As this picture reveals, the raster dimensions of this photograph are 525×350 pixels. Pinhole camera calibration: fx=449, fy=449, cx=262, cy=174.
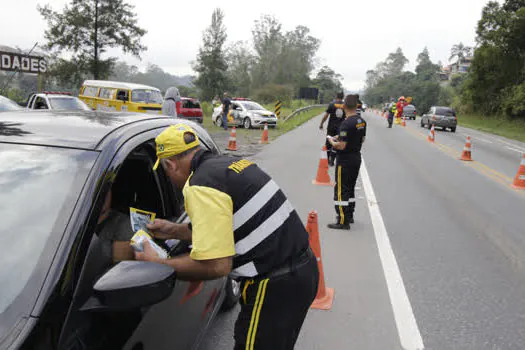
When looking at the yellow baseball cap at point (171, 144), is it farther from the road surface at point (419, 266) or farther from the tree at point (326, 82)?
the tree at point (326, 82)

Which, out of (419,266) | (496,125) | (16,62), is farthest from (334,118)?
(496,125)

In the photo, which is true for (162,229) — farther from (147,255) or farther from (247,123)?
(247,123)

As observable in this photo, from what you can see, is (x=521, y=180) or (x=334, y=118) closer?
(x=521, y=180)

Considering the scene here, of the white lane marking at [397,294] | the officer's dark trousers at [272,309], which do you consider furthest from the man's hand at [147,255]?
the white lane marking at [397,294]

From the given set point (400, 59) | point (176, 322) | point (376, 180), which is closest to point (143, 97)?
point (376, 180)

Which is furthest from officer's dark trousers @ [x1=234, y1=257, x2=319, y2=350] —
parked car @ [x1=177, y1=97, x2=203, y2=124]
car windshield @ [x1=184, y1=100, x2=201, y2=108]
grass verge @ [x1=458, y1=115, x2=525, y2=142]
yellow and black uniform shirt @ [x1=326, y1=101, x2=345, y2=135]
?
grass verge @ [x1=458, y1=115, x2=525, y2=142]

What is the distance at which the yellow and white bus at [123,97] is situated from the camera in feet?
62.1

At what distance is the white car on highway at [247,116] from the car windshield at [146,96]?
4.78 metres

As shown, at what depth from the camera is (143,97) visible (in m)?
19.5

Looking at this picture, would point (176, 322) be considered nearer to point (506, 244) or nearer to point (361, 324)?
point (361, 324)

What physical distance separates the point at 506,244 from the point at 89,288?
5.75m

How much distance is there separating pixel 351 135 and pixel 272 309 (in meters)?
4.25

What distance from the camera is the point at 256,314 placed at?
218cm

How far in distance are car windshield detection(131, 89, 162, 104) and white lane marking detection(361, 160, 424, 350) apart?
1456 cm
